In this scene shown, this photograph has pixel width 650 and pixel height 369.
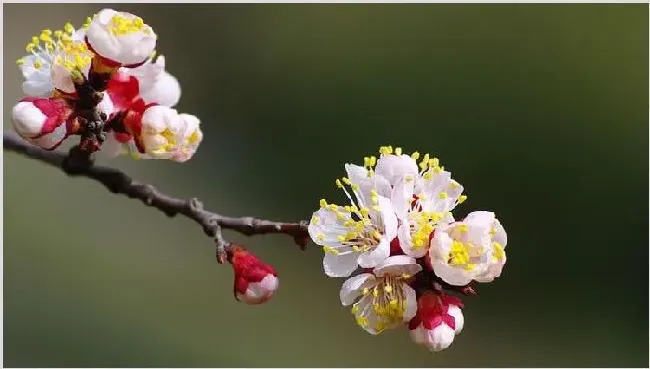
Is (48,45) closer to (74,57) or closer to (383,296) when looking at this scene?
(74,57)

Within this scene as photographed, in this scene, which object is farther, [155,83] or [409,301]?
[155,83]

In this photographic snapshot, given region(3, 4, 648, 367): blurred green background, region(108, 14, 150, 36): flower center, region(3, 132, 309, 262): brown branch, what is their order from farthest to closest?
1. region(3, 4, 648, 367): blurred green background
2. region(3, 132, 309, 262): brown branch
3. region(108, 14, 150, 36): flower center

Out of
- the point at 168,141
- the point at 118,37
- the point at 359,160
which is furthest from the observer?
the point at 359,160

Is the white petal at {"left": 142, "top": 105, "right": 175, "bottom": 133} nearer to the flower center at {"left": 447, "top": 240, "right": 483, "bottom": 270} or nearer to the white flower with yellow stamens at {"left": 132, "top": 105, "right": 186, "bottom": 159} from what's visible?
the white flower with yellow stamens at {"left": 132, "top": 105, "right": 186, "bottom": 159}

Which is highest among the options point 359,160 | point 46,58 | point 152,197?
point 359,160

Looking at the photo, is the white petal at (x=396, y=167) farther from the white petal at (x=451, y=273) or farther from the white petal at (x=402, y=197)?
the white petal at (x=451, y=273)

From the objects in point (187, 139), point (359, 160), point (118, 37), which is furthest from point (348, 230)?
point (359, 160)

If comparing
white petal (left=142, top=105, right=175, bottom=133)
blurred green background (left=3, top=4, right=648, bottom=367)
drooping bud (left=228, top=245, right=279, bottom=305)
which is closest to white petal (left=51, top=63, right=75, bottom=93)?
white petal (left=142, top=105, right=175, bottom=133)

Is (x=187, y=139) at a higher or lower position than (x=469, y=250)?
higher
